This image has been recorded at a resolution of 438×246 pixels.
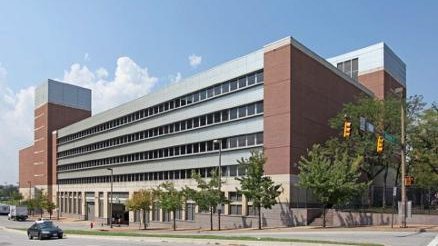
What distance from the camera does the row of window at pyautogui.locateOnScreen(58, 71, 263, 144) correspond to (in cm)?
5628

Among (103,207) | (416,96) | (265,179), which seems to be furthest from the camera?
(103,207)

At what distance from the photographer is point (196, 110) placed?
65.2 metres

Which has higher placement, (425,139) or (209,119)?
(209,119)

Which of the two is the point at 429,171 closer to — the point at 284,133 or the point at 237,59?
the point at 284,133

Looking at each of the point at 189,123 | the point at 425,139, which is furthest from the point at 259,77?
the point at 425,139

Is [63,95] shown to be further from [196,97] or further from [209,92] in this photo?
[209,92]

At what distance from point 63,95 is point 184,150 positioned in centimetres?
7064

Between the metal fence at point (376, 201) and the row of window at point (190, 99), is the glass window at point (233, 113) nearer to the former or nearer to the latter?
the row of window at point (190, 99)

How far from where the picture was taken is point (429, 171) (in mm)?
57406

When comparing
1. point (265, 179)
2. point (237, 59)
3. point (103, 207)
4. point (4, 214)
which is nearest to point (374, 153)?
point (265, 179)

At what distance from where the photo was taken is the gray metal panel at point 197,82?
56125 mm

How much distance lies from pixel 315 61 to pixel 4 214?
10136cm

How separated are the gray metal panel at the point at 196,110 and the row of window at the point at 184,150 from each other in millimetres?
3474

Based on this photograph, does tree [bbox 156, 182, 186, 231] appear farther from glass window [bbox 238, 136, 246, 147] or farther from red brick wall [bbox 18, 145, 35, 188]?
red brick wall [bbox 18, 145, 35, 188]
